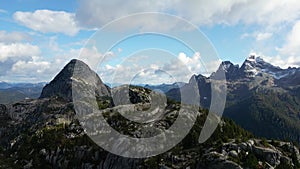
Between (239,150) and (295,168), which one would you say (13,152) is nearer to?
(239,150)

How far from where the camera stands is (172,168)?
97062 millimetres

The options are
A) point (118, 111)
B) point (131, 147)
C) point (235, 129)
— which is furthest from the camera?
point (118, 111)

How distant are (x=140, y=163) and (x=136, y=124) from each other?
30760mm

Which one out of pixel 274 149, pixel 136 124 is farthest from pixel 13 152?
pixel 274 149

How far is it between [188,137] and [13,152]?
4097 inches

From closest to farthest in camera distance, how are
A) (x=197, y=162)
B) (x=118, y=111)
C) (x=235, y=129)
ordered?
(x=197, y=162), (x=235, y=129), (x=118, y=111)

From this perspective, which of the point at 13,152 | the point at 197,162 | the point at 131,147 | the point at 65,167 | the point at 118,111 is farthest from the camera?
the point at 13,152

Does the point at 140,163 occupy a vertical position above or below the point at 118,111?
below

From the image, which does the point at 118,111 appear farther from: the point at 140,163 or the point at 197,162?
the point at 197,162

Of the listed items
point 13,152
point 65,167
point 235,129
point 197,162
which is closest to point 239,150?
point 197,162

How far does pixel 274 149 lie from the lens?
100625 millimetres

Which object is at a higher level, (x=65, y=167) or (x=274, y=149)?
(x=274, y=149)

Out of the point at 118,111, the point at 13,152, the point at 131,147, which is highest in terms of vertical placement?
the point at 118,111

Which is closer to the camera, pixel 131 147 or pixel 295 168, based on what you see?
pixel 295 168
